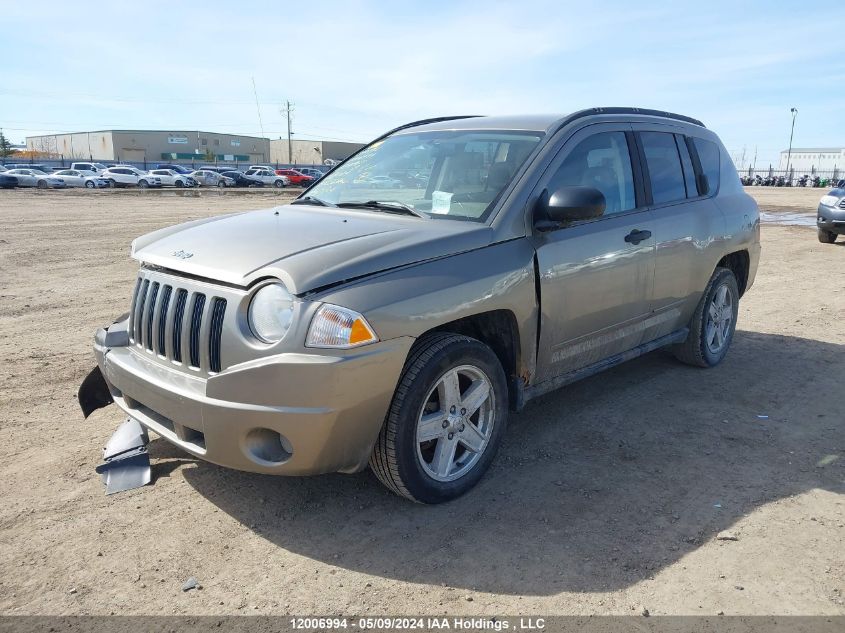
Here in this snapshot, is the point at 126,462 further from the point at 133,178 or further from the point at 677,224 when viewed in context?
the point at 133,178

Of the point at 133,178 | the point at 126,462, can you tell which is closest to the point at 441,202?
the point at 126,462

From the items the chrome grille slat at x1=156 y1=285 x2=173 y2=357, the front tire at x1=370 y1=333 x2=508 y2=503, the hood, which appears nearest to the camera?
the hood

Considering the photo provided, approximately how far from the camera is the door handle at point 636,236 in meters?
4.38

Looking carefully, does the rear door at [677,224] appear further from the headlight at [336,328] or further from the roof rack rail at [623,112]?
the headlight at [336,328]

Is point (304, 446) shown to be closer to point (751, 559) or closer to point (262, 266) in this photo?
point (262, 266)

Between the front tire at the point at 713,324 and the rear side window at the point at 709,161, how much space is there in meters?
0.69

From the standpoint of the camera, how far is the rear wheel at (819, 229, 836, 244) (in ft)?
47.9

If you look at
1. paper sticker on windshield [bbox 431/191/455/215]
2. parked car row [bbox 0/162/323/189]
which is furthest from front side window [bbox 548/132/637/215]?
parked car row [bbox 0/162/323/189]

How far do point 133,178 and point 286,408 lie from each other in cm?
4930

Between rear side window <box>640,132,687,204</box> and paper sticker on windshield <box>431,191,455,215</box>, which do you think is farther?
rear side window <box>640,132,687,204</box>

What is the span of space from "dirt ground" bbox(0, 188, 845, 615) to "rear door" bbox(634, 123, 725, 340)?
0.69 meters

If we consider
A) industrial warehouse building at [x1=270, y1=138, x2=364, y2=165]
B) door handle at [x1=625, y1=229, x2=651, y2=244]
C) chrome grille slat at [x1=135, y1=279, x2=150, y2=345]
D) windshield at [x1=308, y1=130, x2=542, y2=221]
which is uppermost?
industrial warehouse building at [x1=270, y1=138, x2=364, y2=165]

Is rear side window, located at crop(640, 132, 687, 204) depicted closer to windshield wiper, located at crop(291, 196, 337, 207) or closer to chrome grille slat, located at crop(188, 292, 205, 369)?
windshield wiper, located at crop(291, 196, 337, 207)

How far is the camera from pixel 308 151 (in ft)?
349
